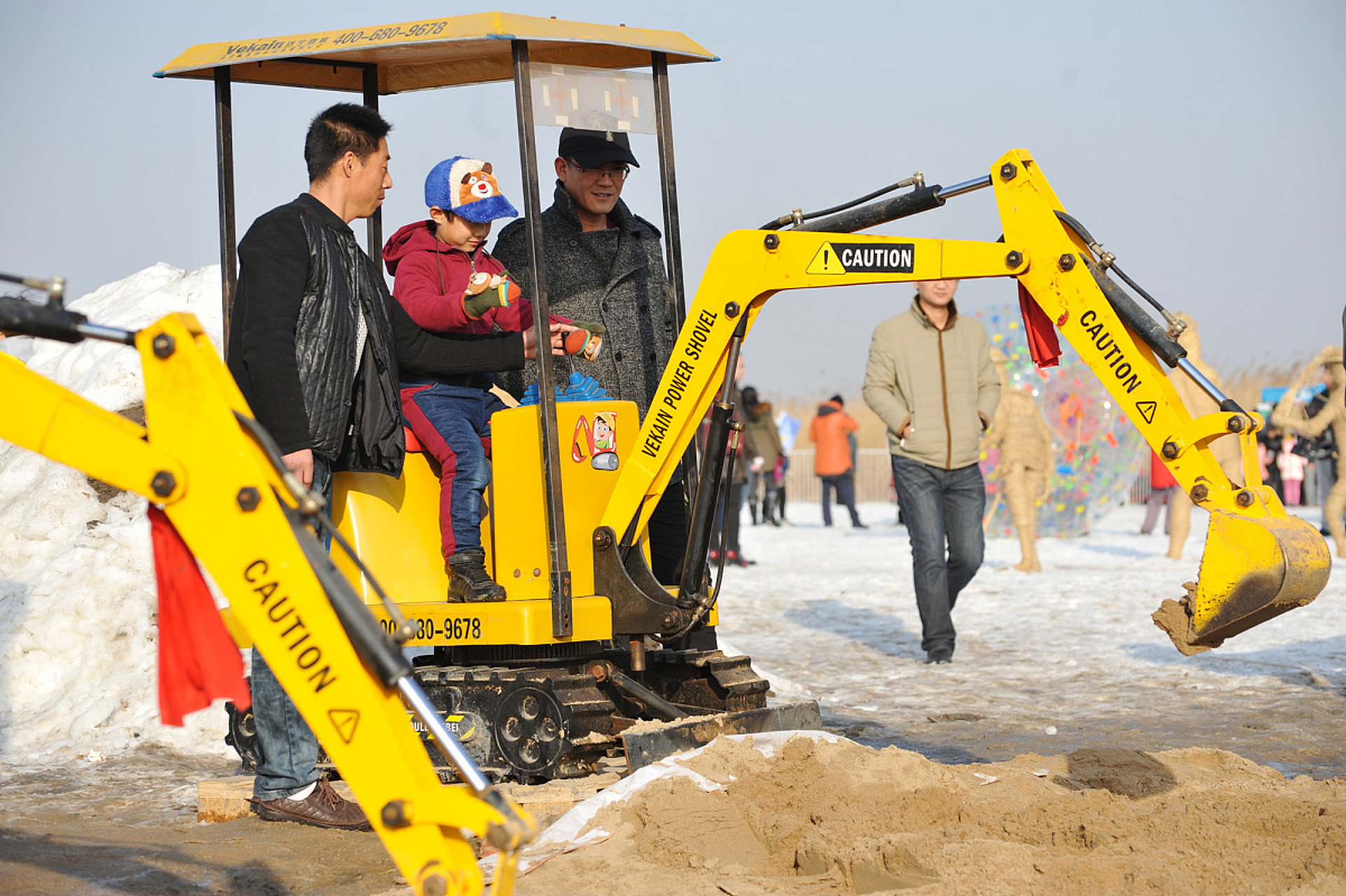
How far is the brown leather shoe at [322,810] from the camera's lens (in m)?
4.59

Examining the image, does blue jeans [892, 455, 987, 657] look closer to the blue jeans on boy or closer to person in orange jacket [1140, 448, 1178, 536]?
the blue jeans on boy

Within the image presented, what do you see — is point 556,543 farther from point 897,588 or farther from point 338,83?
point 897,588

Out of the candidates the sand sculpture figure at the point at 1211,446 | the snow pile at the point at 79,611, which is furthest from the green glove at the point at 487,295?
the sand sculpture figure at the point at 1211,446

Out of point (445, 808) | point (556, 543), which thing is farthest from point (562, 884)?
point (556, 543)

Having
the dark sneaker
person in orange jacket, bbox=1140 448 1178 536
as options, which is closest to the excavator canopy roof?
the dark sneaker

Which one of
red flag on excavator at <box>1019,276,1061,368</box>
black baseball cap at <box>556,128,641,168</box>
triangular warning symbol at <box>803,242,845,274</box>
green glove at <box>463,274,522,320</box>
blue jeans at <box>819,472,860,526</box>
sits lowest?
blue jeans at <box>819,472,860,526</box>

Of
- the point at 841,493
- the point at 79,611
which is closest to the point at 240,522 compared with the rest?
the point at 79,611

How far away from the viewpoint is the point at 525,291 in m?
5.66

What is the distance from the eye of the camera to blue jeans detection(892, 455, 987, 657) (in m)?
8.11

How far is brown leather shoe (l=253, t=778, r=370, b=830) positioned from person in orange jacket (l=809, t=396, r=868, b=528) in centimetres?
1713

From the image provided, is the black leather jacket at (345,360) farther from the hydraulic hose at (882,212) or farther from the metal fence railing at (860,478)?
the metal fence railing at (860,478)

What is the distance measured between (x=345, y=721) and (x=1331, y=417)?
1357cm

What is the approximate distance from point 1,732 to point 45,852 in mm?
2375

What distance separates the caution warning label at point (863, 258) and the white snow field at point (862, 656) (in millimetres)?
2228
